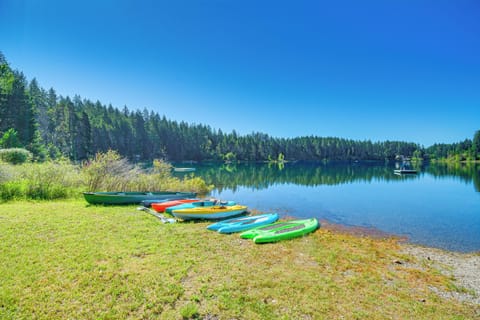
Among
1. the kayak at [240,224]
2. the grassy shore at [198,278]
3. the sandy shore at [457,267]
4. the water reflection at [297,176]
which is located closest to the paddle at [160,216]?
the grassy shore at [198,278]

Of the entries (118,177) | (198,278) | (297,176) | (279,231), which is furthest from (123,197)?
(297,176)

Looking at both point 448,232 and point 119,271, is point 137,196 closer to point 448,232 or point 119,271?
point 119,271

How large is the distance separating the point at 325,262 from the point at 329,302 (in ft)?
6.85

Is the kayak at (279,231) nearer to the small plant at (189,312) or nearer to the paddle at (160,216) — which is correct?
the paddle at (160,216)

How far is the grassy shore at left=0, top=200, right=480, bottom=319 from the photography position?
3867 millimetres

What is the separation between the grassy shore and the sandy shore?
0.69 ft

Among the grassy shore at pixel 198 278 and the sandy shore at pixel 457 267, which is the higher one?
the grassy shore at pixel 198 278

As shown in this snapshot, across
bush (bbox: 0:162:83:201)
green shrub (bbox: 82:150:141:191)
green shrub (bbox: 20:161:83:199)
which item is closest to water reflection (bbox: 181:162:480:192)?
green shrub (bbox: 82:150:141:191)

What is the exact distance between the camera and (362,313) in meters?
3.94

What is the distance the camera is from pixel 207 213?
10.2 m

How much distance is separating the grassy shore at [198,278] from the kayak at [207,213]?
5.85 ft

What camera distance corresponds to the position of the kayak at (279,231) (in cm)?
772

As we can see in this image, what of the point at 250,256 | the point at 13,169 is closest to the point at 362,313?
the point at 250,256

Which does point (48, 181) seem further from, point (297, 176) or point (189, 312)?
point (297, 176)
